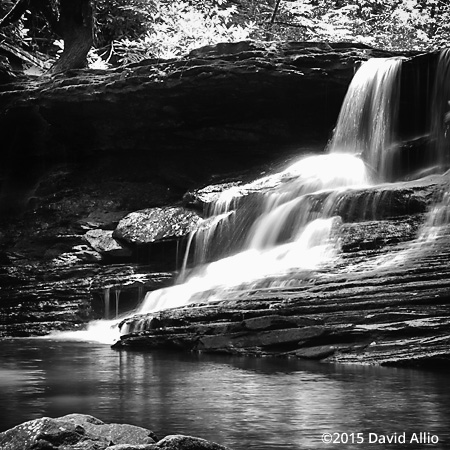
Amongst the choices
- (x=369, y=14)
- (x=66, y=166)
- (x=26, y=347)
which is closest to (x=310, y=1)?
(x=369, y=14)

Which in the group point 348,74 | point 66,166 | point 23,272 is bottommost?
point 23,272

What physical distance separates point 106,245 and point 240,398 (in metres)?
10.4

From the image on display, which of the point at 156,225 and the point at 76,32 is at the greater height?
the point at 76,32

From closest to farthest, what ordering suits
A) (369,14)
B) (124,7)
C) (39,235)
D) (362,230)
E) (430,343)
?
(430,343) → (362,230) → (39,235) → (124,7) → (369,14)

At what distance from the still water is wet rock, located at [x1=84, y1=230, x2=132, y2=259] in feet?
22.2

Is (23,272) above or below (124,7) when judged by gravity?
below

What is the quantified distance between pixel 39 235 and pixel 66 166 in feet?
8.93

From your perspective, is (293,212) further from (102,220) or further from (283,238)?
(102,220)

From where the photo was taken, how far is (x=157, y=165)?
61.4 ft

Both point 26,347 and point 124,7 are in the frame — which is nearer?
point 26,347

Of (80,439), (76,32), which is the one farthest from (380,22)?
(80,439)

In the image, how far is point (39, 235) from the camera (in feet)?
56.5

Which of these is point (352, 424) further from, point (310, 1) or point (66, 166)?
point (310, 1)

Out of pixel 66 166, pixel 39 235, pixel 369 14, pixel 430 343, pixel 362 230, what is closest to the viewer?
pixel 430 343
